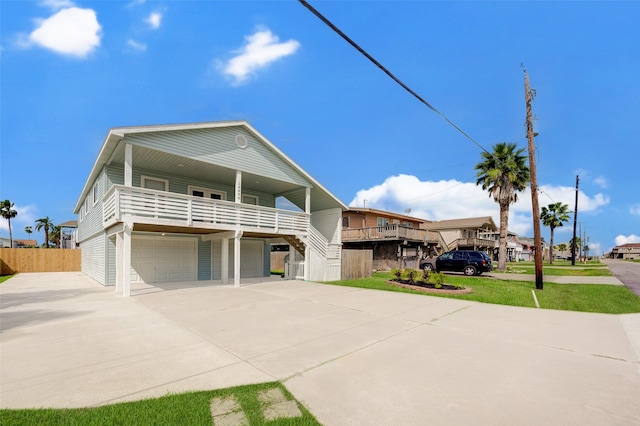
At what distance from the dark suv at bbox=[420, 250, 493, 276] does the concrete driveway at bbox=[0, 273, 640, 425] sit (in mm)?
12782

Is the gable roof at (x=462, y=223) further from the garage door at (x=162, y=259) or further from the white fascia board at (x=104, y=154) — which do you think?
the white fascia board at (x=104, y=154)

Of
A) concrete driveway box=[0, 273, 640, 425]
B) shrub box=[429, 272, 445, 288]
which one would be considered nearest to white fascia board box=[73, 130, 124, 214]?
concrete driveway box=[0, 273, 640, 425]

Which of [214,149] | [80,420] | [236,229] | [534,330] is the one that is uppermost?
[214,149]

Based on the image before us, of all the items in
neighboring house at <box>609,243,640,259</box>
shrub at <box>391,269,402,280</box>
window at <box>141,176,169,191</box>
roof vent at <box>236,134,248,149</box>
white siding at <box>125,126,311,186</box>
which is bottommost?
neighboring house at <box>609,243,640,259</box>

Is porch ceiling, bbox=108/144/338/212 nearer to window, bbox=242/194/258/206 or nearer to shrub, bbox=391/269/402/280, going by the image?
window, bbox=242/194/258/206

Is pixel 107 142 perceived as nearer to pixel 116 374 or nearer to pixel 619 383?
pixel 116 374

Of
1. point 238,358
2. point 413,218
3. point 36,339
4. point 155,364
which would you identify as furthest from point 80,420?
point 413,218

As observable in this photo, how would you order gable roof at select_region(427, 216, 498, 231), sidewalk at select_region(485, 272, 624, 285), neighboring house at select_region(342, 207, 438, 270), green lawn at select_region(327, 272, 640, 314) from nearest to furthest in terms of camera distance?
green lawn at select_region(327, 272, 640, 314) → sidewalk at select_region(485, 272, 624, 285) → neighboring house at select_region(342, 207, 438, 270) → gable roof at select_region(427, 216, 498, 231)

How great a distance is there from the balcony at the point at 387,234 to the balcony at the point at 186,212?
1128cm

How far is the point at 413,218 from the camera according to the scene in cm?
3759

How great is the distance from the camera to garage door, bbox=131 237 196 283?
48.6ft

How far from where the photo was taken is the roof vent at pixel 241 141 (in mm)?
15363

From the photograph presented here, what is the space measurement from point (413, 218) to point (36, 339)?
1416 inches

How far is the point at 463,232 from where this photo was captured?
43.8 metres
